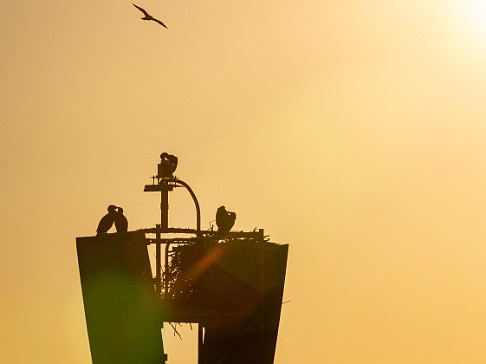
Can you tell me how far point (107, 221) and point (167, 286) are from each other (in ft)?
6.45

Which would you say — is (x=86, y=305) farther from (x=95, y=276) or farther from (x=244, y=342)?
(x=244, y=342)

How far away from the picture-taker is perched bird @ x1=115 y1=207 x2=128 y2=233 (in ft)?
145

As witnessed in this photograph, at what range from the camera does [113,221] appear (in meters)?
44.3

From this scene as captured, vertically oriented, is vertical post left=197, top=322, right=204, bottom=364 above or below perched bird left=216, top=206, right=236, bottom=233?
below

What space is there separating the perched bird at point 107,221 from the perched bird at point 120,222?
3.0 inches

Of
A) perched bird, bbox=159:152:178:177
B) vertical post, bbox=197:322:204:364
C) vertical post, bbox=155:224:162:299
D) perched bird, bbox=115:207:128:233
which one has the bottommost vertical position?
vertical post, bbox=197:322:204:364

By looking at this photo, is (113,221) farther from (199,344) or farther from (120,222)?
(199,344)

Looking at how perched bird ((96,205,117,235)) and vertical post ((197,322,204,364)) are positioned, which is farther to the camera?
vertical post ((197,322,204,364))

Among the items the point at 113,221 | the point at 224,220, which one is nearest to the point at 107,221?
the point at 113,221

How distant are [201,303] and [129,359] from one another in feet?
7.02

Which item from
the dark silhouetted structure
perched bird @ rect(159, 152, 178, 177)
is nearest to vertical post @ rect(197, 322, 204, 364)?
the dark silhouetted structure

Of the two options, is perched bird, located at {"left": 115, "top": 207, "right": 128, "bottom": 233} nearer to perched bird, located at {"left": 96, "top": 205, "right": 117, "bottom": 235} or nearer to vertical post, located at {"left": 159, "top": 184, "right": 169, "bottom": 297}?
perched bird, located at {"left": 96, "top": 205, "right": 117, "bottom": 235}

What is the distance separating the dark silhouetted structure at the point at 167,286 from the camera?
44.0 metres

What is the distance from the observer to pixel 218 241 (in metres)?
44.2
